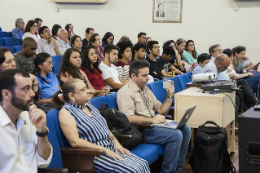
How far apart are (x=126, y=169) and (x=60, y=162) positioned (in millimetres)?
400

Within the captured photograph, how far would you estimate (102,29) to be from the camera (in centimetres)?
889

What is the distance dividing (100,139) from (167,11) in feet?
21.6

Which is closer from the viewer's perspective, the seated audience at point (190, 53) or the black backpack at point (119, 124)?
the black backpack at point (119, 124)

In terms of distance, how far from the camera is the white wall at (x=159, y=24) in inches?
305

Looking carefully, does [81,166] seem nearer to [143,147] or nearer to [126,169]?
[126,169]

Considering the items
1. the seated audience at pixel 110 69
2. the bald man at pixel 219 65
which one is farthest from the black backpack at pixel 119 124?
the bald man at pixel 219 65

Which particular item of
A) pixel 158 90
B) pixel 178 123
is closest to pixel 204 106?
pixel 178 123

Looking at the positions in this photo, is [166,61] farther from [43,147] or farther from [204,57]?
[43,147]

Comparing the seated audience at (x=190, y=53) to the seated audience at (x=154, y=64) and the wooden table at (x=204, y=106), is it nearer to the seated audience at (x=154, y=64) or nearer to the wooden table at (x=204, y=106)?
the seated audience at (x=154, y=64)

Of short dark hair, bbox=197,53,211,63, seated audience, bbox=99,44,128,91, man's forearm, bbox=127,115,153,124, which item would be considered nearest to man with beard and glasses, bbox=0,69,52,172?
man's forearm, bbox=127,115,153,124

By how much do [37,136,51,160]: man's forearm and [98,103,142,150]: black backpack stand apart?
2.49 feet

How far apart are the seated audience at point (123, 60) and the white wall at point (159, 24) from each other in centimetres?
429

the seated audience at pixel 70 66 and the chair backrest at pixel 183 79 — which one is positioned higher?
the seated audience at pixel 70 66

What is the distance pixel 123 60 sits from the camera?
4254 mm
